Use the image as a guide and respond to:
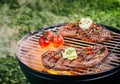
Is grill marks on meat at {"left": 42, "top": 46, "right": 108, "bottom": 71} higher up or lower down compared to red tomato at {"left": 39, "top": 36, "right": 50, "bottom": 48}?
lower down

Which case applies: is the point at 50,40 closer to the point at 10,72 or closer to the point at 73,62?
the point at 73,62

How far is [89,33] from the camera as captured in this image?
194 inches

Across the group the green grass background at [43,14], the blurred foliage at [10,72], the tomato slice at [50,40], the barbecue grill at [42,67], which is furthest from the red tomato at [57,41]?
the green grass background at [43,14]

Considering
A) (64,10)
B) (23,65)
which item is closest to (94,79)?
(23,65)

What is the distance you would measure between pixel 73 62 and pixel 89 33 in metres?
0.94

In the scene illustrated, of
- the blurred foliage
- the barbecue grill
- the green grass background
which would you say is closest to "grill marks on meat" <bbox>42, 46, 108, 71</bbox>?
the barbecue grill

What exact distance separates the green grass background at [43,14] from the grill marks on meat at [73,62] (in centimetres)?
296

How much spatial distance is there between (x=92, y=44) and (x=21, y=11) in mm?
4406

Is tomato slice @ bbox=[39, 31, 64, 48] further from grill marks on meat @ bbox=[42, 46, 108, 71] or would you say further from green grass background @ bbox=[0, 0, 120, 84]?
green grass background @ bbox=[0, 0, 120, 84]

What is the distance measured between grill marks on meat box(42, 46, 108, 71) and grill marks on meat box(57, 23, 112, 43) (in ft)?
1.54

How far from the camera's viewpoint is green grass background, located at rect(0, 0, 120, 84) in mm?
7803

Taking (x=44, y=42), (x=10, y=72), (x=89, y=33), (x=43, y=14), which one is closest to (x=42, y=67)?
(x=44, y=42)

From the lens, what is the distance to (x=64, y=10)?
8781 mm

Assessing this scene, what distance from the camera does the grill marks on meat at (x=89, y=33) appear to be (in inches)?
188
